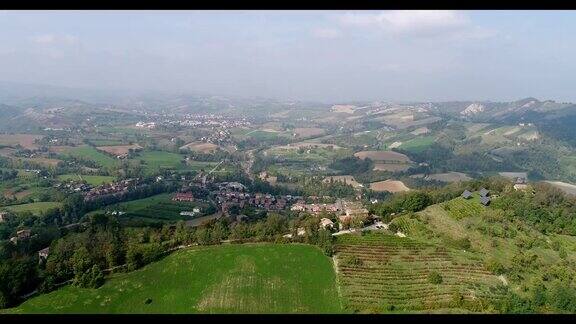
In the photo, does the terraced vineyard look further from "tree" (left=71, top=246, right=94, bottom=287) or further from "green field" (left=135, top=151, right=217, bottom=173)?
"green field" (left=135, top=151, right=217, bottom=173)

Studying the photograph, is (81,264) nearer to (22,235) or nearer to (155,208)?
(22,235)

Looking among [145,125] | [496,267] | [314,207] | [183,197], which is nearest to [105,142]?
[145,125]

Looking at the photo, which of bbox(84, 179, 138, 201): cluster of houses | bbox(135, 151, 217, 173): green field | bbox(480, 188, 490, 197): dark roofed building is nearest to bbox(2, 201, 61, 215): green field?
bbox(84, 179, 138, 201): cluster of houses

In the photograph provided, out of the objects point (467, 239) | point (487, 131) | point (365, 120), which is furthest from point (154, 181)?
point (365, 120)

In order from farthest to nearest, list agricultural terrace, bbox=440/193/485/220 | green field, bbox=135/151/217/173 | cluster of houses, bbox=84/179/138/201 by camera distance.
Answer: green field, bbox=135/151/217/173, cluster of houses, bbox=84/179/138/201, agricultural terrace, bbox=440/193/485/220

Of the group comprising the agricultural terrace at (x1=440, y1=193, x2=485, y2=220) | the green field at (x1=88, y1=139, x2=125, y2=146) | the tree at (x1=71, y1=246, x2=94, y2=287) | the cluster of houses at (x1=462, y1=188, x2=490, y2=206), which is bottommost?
the green field at (x1=88, y1=139, x2=125, y2=146)

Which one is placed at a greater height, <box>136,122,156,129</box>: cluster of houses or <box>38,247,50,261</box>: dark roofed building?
<box>38,247,50,261</box>: dark roofed building
